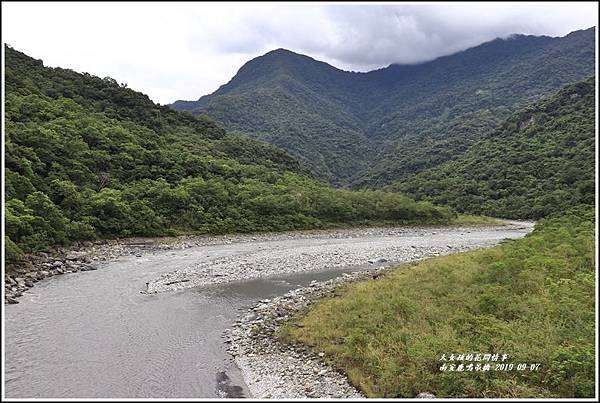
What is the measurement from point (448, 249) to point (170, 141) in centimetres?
4697

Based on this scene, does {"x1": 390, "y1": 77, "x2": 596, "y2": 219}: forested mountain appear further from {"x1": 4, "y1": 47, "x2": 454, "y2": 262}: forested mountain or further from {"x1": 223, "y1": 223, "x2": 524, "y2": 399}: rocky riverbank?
{"x1": 223, "y1": 223, "x2": 524, "y2": 399}: rocky riverbank

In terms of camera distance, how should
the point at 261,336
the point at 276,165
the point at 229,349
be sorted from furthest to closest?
1. the point at 276,165
2. the point at 261,336
3. the point at 229,349

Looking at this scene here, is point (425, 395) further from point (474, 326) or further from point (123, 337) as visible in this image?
point (123, 337)

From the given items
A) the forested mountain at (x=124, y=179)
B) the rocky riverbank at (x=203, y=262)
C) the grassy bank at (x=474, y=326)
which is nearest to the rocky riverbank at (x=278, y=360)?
the grassy bank at (x=474, y=326)

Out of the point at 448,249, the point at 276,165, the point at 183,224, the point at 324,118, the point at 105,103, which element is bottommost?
the point at 448,249

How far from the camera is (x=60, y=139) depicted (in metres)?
46.9

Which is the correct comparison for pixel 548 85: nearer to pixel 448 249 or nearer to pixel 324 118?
pixel 324 118

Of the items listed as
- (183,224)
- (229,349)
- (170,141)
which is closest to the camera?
(229,349)

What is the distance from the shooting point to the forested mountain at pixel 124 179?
119ft

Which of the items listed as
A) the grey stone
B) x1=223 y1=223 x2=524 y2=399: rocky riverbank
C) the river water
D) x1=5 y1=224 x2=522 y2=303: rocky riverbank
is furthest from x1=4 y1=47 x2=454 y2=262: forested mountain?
the grey stone

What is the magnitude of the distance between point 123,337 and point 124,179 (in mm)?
36964

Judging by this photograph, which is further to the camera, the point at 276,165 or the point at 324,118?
the point at 324,118

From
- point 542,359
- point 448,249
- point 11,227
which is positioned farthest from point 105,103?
point 542,359

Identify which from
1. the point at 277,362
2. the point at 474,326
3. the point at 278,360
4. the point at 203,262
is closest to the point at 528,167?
the point at 203,262
